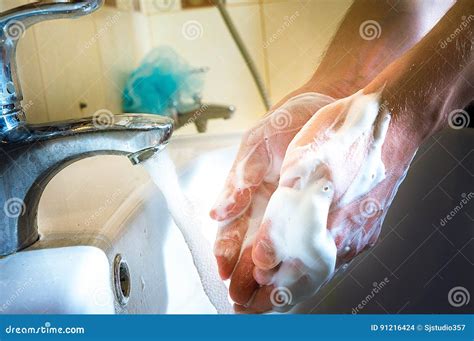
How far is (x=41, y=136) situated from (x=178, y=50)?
150 mm

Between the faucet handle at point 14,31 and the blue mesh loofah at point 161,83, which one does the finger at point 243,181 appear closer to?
the blue mesh loofah at point 161,83

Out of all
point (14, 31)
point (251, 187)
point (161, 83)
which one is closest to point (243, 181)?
point (251, 187)

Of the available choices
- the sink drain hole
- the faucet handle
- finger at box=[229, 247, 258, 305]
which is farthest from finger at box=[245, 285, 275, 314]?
the faucet handle

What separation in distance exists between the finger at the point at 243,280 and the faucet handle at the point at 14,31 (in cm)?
22

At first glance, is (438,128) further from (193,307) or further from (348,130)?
(193,307)

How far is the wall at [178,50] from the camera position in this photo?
1.65ft

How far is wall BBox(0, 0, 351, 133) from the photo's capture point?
503mm

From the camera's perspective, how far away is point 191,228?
1.61ft

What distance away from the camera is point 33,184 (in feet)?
1.46

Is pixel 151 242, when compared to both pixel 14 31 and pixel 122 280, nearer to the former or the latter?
pixel 122 280

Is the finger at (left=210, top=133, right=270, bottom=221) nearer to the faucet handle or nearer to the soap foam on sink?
the soap foam on sink

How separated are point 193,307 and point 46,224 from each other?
0.49ft

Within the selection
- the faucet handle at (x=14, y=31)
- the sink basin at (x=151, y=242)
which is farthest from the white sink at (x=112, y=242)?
the faucet handle at (x=14, y=31)
